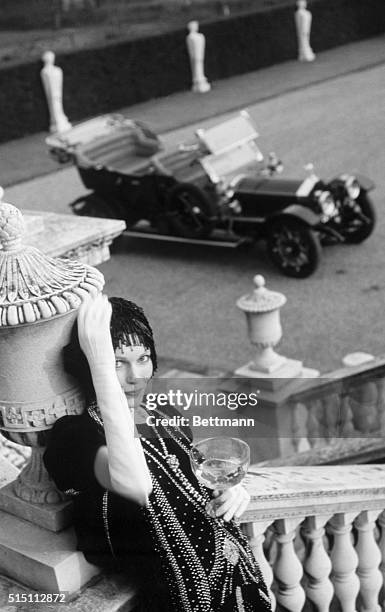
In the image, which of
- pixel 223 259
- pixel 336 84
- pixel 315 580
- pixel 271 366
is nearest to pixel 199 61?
pixel 336 84

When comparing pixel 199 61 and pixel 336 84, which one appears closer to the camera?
pixel 336 84

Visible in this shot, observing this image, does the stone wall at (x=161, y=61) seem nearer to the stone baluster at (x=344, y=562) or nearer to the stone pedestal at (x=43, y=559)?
the stone baluster at (x=344, y=562)

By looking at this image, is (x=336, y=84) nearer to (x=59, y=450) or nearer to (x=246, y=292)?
(x=246, y=292)

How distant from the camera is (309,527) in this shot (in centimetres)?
270

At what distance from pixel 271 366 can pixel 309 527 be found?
12.1 feet

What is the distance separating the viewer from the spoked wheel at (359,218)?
29.1ft

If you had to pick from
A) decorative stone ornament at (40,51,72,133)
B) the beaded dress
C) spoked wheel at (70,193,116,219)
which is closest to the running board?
spoked wheel at (70,193,116,219)

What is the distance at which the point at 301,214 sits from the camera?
8.41 metres

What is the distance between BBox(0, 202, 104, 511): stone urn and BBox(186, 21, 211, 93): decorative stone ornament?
55.9 feet

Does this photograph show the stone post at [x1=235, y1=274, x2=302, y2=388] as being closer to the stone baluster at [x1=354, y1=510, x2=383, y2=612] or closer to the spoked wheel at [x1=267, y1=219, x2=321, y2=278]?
the spoked wheel at [x1=267, y1=219, x2=321, y2=278]

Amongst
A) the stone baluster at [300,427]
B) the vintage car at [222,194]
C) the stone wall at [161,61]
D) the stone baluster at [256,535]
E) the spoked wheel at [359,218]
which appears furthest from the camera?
the stone wall at [161,61]

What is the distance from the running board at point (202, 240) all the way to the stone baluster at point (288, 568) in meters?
6.33

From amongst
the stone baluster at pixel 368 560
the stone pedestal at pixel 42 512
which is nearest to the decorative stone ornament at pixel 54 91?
the stone baluster at pixel 368 560

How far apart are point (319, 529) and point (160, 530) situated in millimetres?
925
